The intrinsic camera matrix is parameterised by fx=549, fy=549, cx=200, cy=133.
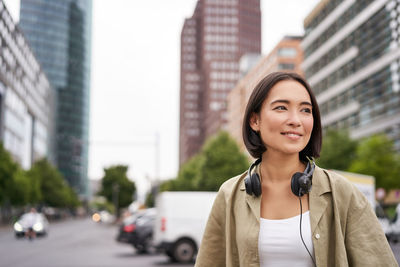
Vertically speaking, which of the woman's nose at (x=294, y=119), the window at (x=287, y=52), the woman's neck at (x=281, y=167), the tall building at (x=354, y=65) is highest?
the window at (x=287, y=52)

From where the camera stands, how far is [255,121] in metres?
2.34

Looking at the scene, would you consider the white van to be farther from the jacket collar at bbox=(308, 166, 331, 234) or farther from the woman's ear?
the jacket collar at bbox=(308, 166, 331, 234)

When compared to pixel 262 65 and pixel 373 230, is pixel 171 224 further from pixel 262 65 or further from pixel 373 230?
pixel 262 65

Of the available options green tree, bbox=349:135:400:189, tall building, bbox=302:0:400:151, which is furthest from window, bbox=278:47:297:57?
green tree, bbox=349:135:400:189

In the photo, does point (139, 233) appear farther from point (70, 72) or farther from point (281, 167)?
point (70, 72)

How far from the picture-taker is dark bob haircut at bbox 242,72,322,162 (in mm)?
2234

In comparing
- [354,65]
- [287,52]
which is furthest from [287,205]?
[287,52]

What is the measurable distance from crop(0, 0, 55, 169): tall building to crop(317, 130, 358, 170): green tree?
32405mm

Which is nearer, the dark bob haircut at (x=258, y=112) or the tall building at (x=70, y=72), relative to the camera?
the dark bob haircut at (x=258, y=112)

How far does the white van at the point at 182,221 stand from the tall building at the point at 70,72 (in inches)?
4732

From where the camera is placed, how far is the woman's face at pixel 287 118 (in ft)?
7.11

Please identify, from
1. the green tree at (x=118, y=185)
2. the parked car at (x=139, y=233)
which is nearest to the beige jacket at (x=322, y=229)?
the parked car at (x=139, y=233)

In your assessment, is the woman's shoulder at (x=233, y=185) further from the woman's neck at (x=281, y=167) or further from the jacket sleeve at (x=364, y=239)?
the jacket sleeve at (x=364, y=239)

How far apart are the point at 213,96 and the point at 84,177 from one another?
51376 mm
